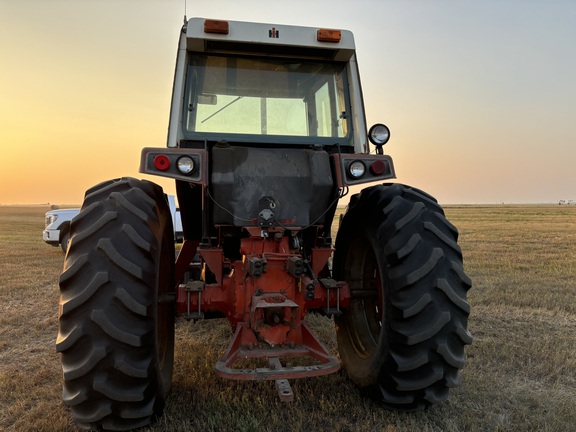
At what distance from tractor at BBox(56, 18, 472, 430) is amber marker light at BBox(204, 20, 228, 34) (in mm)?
12

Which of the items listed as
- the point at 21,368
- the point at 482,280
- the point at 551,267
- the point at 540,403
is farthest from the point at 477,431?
the point at 551,267

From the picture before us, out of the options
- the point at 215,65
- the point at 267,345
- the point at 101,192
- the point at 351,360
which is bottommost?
the point at 351,360

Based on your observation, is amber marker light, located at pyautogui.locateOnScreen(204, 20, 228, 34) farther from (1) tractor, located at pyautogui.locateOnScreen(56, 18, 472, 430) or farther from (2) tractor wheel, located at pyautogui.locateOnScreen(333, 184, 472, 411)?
(2) tractor wheel, located at pyautogui.locateOnScreen(333, 184, 472, 411)

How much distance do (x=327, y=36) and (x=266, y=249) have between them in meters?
1.84

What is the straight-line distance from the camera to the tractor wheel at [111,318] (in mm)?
2627

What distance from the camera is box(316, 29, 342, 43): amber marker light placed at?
12.5ft

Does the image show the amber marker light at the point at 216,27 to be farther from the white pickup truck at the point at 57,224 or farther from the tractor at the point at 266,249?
the white pickup truck at the point at 57,224

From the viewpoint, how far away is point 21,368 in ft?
13.9

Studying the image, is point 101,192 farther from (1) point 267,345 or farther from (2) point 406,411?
(2) point 406,411

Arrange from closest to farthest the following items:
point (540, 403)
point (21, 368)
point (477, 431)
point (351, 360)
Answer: point (477, 431)
point (540, 403)
point (351, 360)
point (21, 368)

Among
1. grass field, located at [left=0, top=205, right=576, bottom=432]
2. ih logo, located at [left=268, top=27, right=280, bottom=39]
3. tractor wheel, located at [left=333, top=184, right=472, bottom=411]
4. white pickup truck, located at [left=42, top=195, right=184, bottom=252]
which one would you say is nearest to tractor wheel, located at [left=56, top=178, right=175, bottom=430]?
grass field, located at [left=0, top=205, right=576, bottom=432]

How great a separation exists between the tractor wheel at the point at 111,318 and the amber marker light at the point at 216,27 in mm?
1554

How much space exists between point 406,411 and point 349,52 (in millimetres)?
2890

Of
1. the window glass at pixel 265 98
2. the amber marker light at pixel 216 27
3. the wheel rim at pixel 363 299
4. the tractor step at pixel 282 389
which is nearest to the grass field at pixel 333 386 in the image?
the tractor step at pixel 282 389
